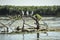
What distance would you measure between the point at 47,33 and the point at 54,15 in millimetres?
17493

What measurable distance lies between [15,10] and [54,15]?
393 cm

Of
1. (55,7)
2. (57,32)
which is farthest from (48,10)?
(57,32)

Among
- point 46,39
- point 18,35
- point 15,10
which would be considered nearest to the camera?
point 46,39

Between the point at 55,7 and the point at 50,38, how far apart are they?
19328mm

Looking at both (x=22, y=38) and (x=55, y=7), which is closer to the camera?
(x=22, y=38)

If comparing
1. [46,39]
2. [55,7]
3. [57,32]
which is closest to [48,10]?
[55,7]

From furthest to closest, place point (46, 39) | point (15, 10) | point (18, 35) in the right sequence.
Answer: point (15, 10)
point (18, 35)
point (46, 39)

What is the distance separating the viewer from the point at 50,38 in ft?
43.9

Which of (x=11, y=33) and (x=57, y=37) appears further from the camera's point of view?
(x=11, y=33)

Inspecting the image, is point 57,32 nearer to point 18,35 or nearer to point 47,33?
point 47,33

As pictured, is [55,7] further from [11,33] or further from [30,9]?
[11,33]

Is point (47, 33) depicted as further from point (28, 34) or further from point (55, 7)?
point (55, 7)

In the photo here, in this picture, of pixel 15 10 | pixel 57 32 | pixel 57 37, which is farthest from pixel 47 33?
pixel 15 10

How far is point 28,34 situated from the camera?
1491 cm
